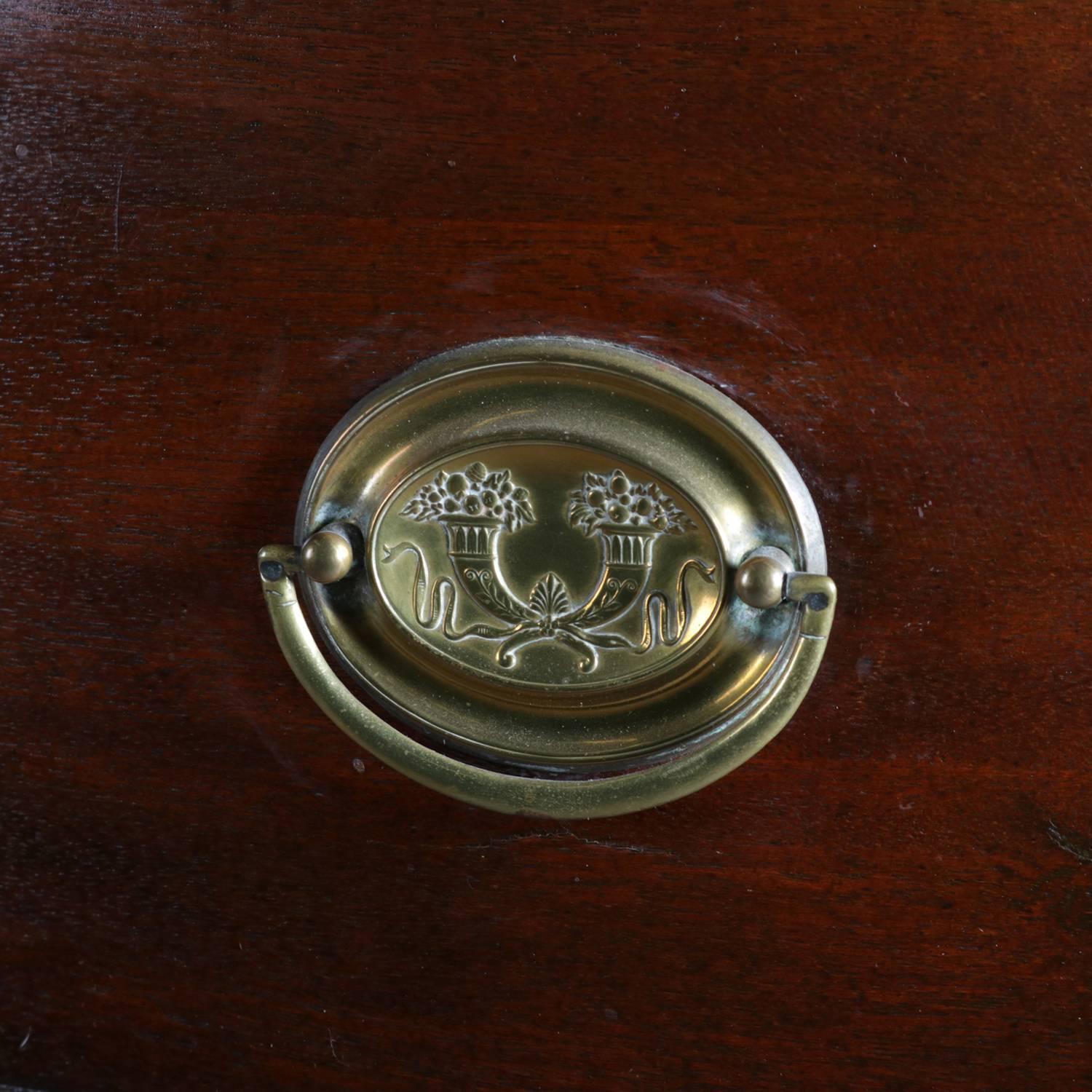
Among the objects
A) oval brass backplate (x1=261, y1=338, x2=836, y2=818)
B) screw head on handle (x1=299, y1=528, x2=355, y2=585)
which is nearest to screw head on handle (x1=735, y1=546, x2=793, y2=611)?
oval brass backplate (x1=261, y1=338, x2=836, y2=818)

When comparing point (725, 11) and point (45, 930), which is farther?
point (45, 930)

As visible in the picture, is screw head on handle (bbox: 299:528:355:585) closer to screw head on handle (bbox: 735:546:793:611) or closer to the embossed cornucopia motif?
the embossed cornucopia motif

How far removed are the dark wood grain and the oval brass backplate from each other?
0.02 m

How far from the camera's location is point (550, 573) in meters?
0.34

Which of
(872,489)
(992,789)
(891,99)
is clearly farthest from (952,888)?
(891,99)

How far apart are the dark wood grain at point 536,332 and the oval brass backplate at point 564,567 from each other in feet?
0.07

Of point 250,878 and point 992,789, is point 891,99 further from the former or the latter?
point 250,878

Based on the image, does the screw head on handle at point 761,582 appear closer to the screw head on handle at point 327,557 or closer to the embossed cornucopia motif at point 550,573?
the embossed cornucopia motif at point 550,573

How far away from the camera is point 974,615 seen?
332 millimetres

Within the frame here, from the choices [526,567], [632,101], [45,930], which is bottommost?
[45,930]

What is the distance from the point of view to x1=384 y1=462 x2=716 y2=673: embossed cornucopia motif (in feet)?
1.09

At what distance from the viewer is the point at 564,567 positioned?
0.34 meters

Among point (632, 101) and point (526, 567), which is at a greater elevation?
point (632, 101)

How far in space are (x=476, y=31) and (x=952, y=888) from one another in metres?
0.34
